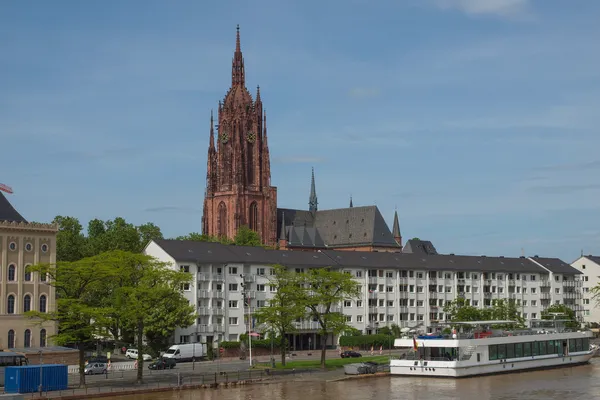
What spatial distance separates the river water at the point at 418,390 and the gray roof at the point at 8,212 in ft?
158

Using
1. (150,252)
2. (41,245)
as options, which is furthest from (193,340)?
(41,245)

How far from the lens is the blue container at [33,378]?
78.2 meters

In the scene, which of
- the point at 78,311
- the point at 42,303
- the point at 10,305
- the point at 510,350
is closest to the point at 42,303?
the point at 42,303

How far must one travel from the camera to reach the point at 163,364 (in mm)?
111062

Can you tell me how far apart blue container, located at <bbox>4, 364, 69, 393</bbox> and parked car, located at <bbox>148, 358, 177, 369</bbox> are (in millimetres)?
28400

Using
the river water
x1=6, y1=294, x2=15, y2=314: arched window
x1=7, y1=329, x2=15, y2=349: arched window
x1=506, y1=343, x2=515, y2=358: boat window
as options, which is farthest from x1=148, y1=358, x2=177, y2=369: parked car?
x1=506, y1=343, x2=515, y2=358: boat window

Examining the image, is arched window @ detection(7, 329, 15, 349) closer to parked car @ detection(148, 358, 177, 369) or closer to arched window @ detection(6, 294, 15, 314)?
arched window @ detection(6, 294, 15, 314)

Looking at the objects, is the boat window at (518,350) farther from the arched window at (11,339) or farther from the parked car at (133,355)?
the arched window at (11,339)

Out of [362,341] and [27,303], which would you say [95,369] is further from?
[362,341]

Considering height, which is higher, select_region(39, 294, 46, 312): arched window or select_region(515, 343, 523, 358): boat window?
select_region(39, 294, 46, 312): arched window

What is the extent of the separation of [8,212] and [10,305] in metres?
13.1

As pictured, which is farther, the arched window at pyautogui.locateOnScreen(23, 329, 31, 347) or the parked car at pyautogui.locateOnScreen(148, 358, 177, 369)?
the arched window at pyautogui.locateOnScreen(23, 329, 31, 347)

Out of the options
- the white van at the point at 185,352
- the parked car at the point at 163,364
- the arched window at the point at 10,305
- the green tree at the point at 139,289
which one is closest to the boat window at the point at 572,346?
the white van at the point at 185,352

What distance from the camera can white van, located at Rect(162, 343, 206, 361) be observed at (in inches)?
4783
